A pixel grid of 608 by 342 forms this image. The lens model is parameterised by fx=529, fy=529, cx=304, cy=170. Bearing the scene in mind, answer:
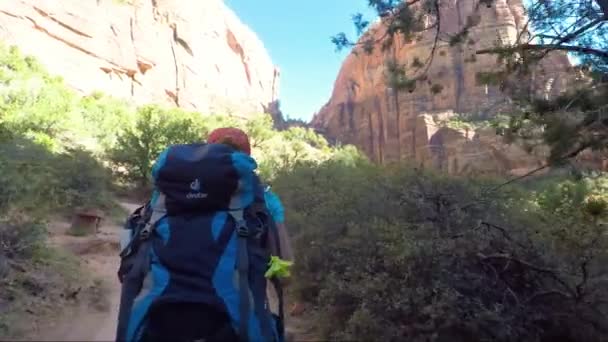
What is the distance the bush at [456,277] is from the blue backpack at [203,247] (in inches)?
100

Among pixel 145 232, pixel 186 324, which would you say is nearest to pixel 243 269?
pixel 186 324

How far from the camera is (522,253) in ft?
15.8

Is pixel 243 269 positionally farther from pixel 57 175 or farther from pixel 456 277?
pixel 57 175

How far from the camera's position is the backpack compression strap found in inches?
65.4

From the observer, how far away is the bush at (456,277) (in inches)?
163

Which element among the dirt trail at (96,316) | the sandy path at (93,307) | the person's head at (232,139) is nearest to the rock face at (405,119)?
the sandy path at (93,307)

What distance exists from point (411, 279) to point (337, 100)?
69765 mm

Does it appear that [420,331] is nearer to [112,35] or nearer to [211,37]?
[112,35]

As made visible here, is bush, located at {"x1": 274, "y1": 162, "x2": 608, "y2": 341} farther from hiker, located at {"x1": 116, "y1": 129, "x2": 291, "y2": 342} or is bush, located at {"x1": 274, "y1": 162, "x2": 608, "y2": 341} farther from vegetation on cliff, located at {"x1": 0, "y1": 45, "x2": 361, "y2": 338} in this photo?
vegetation on cliff, located at {"x1": 0, "y1": 45, "x2": 361, "y2": 338}

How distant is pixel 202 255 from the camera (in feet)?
5.79

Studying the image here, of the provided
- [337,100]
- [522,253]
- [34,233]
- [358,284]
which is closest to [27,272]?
[34,233]

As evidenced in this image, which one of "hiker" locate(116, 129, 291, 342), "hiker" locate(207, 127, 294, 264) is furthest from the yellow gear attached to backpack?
"hiker" locate(207, 127, 294, 264)

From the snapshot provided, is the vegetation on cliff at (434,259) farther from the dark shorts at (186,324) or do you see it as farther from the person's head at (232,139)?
the dark shorts at (186,324)

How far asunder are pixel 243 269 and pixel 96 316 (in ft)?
14.4
